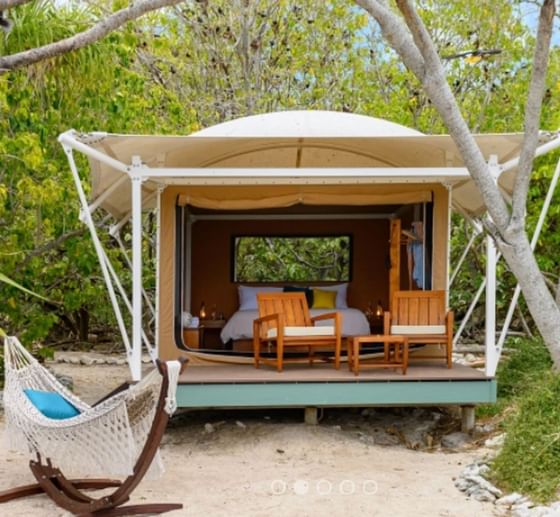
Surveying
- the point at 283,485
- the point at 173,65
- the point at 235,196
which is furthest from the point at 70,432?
the point at 173,65

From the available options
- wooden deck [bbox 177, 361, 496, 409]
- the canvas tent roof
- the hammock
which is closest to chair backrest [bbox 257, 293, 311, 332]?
wooden deck [bbox 177, 361, 496, 409]

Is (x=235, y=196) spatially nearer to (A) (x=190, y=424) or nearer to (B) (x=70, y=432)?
(A) (x=190, y=424)

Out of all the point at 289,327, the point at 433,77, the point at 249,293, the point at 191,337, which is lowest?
the point at 191,337

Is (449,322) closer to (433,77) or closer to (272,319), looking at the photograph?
(272,319)

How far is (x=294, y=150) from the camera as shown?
29.6ft

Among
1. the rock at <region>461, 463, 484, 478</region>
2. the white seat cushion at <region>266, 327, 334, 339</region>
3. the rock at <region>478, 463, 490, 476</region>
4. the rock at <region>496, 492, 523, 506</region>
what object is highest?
the white seat cushion at <region>266, 327, 334, 339</region>

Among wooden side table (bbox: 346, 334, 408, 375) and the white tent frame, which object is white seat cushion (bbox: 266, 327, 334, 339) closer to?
wooden side table (bbox: 346, 334, 408, 375)

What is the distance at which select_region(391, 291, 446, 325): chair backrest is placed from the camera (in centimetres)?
769

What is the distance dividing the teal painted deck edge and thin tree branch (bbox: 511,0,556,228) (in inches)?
73.9

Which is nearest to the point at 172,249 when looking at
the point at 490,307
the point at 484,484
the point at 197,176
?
the point at 197,176

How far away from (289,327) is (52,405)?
2.53m

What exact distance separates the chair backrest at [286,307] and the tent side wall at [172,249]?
0.95 m

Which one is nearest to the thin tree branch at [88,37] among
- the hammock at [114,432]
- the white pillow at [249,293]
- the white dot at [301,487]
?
the hammock at [114,432]

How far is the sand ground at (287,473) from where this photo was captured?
5.20m
